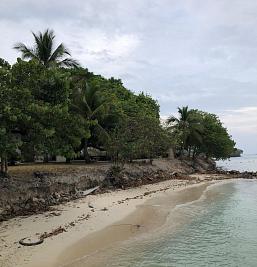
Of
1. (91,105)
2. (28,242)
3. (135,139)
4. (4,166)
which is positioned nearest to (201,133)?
(135,139)

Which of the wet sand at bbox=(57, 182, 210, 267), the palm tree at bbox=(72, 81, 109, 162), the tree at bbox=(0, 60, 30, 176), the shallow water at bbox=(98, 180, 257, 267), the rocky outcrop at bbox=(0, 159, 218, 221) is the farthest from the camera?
the palm tree at bbox=(72, 81, 109, 162)

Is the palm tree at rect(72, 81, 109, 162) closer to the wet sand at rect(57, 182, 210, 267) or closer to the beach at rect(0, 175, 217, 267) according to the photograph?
the beach at rect(0, 175, 217, 267)

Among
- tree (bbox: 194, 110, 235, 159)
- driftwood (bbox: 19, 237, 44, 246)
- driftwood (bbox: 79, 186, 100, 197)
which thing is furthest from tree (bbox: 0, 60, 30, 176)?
tree (bbox: 194, 110, 235, 159)

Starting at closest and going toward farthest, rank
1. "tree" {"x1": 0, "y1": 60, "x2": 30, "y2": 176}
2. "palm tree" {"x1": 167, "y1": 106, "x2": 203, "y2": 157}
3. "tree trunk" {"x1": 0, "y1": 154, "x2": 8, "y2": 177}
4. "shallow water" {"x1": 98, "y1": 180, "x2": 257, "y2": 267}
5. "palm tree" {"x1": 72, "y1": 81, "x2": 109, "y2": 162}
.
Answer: "shallow water" {"x1": 98, "y1": 180, "x2": 257, "y2": 267} < "tree" {"x1": 0, "y1": 60, "x2": 30, "y2": 176} < "tree trunk" {"x1": 0, "y1": 154, "x2": 8, "y2": 177} < "palm tree" {"x1": 72, "y1": 81, "x2": 109, "y2": 162} < "palm tree" {"x1": 167, "y1": 106, "x2": 203, "y2": 157}

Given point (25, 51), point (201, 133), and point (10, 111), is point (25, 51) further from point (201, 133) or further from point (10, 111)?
point (201, 133)

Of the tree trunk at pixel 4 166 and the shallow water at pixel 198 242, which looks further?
the tree trunk at pixel 4 166

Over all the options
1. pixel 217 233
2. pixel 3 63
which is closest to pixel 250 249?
pixel 217 233

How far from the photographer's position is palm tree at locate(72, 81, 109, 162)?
32750mm

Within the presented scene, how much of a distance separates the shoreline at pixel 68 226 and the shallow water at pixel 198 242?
3.84 feet

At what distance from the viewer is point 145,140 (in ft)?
115

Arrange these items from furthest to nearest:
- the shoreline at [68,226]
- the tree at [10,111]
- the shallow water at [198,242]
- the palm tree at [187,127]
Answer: the palm tree at [187,127] < the tree at [10,111] < the shallow water at [198,242] < the shoreline at [68,226]

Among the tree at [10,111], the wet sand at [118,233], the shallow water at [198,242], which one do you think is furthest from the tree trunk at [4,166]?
the shallow water at [198,242]

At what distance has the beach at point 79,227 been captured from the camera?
12062 mm

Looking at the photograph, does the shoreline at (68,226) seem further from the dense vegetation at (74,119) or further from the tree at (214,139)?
the tree at (214,139)
